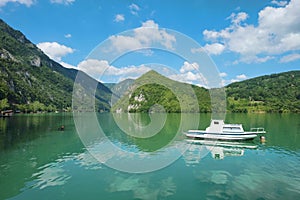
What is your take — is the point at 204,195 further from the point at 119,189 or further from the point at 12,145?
the point at 12,145

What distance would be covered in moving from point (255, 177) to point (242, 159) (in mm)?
6316

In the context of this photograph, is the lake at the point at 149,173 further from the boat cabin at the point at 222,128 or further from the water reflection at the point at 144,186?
the boat cabin at the point at 222,128

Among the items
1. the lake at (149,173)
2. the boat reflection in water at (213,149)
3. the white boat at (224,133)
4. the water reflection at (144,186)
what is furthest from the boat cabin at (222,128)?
the water reflection at (144,186)

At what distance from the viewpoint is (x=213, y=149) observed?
27734 millimetres

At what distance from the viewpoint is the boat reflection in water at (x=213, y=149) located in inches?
931

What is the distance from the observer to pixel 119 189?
46.5 ft

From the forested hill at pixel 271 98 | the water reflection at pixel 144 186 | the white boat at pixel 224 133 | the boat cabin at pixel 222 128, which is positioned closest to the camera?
the water reflection at pixel 144 186

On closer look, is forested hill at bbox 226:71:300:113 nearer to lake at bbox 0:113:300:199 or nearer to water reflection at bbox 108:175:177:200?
lake at bbox 0:113:300:199

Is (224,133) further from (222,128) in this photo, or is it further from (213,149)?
(213,149)

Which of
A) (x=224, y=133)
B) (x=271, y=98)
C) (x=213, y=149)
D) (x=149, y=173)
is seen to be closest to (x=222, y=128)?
(x=224, y=133)

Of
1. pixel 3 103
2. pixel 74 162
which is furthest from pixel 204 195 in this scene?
pixel 3 103

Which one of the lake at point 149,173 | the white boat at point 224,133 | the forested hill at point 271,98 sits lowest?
the lake at point 149,173

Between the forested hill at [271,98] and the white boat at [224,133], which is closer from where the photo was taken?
the white boat at [224,133]

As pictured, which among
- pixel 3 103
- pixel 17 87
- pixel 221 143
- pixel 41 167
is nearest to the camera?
pixel 41 167
